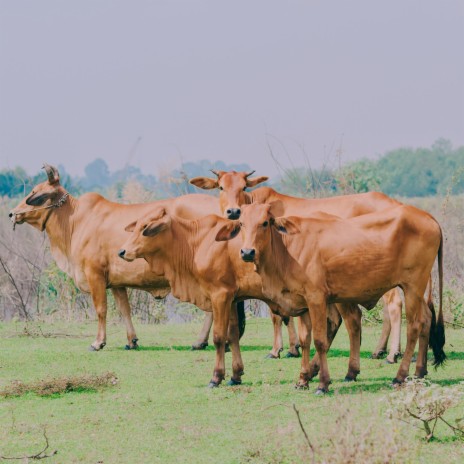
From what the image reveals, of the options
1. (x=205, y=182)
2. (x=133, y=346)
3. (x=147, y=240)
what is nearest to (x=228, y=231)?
(x=147, y=240)

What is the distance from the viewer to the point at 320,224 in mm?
9414

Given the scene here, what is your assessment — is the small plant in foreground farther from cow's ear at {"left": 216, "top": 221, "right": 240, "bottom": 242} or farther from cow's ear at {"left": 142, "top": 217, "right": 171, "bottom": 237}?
cow's ear at {"left": 142, "top": 217, "right": 171, "bottom": 237}

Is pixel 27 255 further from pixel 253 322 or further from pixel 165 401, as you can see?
pixel 165 401

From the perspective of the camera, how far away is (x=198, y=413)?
27.8 feet

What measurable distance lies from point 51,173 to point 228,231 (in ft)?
14.3

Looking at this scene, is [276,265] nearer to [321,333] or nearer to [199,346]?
[321,333]

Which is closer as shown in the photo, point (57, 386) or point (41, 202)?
point (57, 386)

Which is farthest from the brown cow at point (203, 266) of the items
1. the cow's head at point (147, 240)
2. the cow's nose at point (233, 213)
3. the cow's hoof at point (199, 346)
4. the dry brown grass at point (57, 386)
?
the cow's hoof at point (199, 346)

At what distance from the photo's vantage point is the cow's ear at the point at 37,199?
43.2 ft

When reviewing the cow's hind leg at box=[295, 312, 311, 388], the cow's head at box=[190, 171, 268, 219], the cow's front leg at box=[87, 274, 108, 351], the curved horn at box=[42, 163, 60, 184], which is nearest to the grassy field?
the cow's hind leg at box=[295, 312, 311, 388]

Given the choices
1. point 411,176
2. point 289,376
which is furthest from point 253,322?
point 411,176

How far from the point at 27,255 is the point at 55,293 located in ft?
6.76

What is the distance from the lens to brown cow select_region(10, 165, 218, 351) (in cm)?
1242

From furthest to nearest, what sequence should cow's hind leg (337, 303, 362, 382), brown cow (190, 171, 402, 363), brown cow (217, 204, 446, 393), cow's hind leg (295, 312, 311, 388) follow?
brown cow (190, 171, 402, 363) < cow's hind leg (337, 303, 362, 382) < cow's hind leg (295, 312, 311, 388) < brown cow (217, 204, 446, 393)
